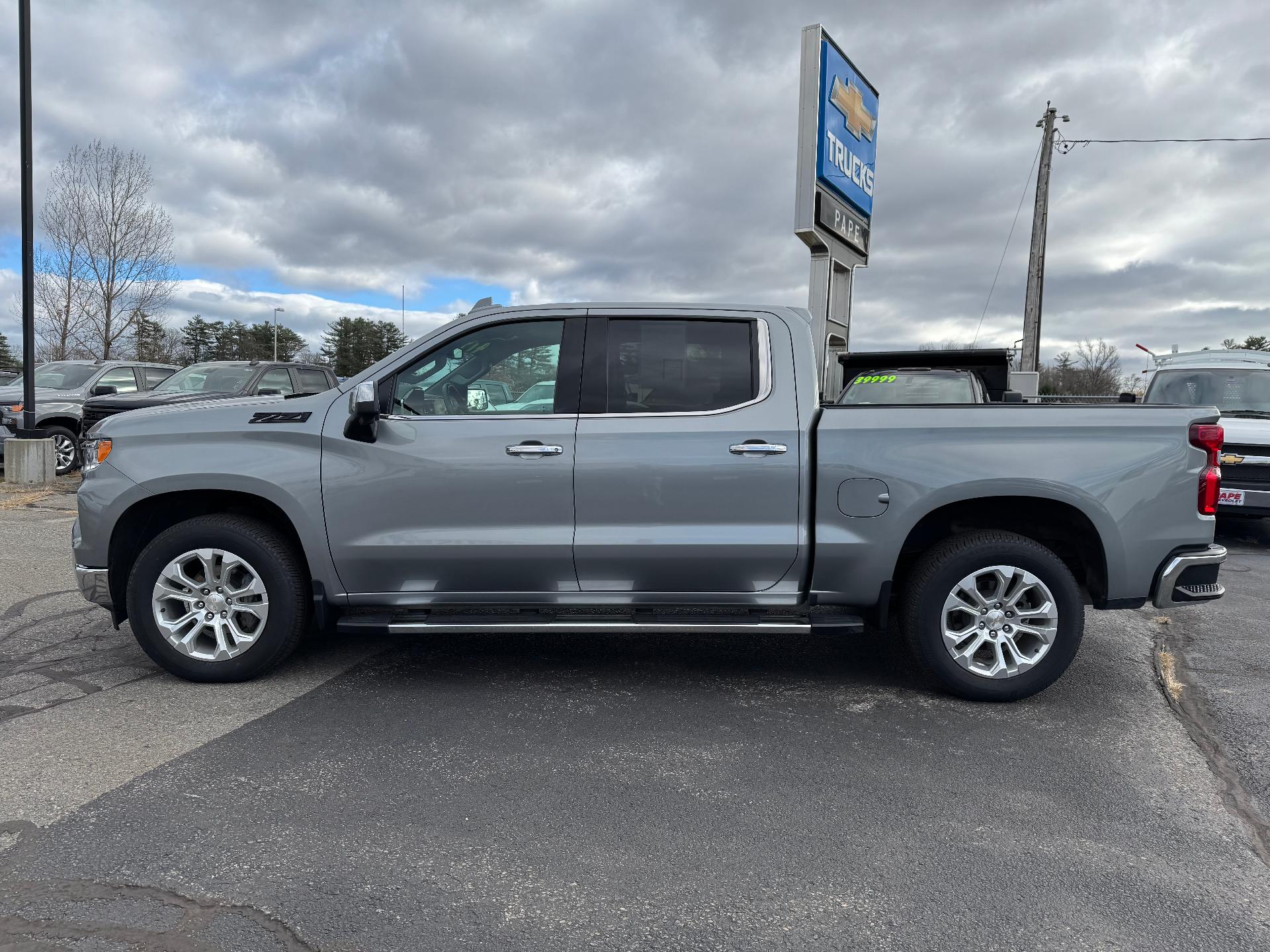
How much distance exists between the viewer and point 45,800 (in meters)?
3.19

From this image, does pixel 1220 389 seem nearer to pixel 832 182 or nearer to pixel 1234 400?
pixel 1234 400

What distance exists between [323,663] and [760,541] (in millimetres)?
2480

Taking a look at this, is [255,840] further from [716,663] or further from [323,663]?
[716,663]

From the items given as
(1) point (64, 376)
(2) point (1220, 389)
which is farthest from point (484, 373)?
(1) point (64, 376)

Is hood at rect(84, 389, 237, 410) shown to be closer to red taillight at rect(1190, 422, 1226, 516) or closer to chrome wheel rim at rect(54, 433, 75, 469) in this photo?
chrome wheel rim at rect(54, 433, 75, 469)

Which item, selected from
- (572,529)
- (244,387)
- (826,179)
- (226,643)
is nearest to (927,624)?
(572,529)

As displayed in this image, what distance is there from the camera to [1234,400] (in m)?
10.5

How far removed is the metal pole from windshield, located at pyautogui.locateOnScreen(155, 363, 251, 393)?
155 centimetres

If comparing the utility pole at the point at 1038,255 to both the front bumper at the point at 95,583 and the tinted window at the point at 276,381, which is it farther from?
the front bumper at the point at 95,583

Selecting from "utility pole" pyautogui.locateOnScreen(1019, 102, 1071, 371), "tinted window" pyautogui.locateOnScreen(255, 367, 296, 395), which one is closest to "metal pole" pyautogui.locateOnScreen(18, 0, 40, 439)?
"tinted window" pyautogui.locateOnScreen(255, 367, 296, 395)

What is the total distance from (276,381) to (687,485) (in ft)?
33.8

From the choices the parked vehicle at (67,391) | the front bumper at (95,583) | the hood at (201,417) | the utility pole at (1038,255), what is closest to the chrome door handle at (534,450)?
the hood at (201,417)

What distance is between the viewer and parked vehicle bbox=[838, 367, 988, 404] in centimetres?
979

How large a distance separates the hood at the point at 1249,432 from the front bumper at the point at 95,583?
9.77 metres
